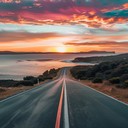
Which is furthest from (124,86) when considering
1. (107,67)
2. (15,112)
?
(107,67)

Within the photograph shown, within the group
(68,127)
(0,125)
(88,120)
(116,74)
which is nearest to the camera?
(68,127)

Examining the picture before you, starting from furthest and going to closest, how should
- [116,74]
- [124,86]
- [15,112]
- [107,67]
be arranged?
[107,67]
[116,74]
[124,86]
[15,112]

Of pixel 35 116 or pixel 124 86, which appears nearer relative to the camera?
pixel 35 116

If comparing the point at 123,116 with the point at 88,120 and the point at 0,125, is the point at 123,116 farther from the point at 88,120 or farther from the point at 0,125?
the point at 0,125

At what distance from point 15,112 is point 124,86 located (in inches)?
839

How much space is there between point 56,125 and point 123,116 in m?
3.68

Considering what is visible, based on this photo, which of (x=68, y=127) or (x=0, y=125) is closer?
(x=68, y=127)

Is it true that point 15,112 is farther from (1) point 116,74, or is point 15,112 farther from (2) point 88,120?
(1) point 116,74

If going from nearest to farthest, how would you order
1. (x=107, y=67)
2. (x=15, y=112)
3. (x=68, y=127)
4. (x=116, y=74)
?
(x=68, y=127)
(x=15, y=112)
(x=116, y=74)
(x=107, y=67)

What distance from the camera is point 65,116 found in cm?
1445

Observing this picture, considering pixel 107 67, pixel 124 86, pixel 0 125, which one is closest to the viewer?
pixel 0 125

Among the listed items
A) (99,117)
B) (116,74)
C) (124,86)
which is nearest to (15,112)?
(99,117)

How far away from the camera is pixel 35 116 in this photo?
14664 millimetres

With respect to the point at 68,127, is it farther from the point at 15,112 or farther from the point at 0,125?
the point at 15,112
